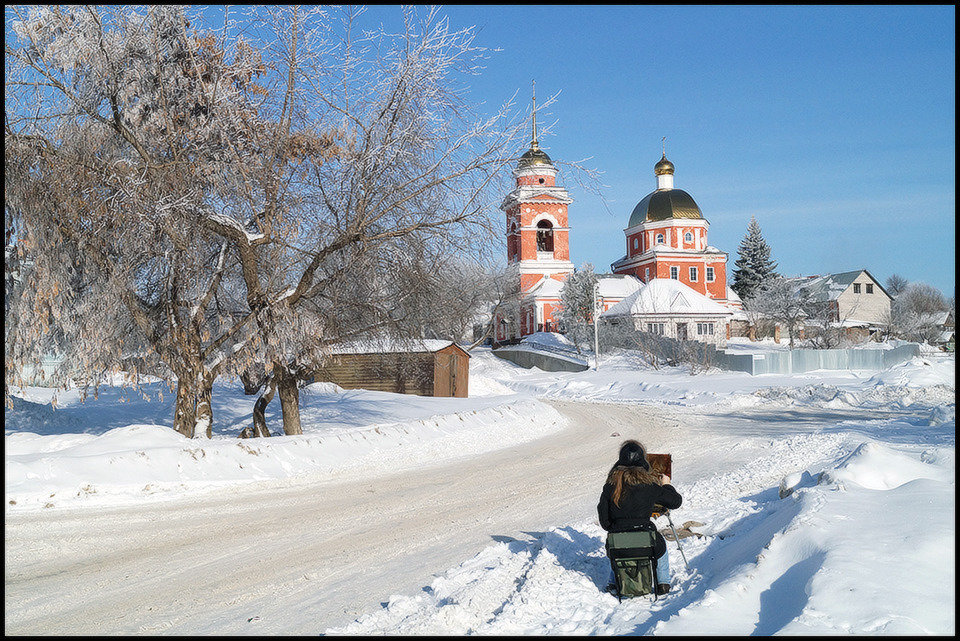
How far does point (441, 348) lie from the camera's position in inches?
1102

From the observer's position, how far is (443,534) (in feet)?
25.0

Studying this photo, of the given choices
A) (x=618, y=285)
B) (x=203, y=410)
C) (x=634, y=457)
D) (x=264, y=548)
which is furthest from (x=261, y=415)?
(x=618, y=285)

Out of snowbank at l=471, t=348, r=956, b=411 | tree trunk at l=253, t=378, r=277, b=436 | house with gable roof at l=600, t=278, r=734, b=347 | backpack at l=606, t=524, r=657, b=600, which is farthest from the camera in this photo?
house with gable roof at l=600, t=278, r=734, b=347

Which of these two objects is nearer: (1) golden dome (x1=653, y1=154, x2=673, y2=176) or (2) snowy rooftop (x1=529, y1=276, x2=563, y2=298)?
(2) snowy rooftop (x1=529, y1=276, x2=563, y2=298)

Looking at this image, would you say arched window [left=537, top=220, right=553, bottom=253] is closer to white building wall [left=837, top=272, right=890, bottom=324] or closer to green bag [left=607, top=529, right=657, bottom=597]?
white building wall [left=837, top=272, right=890, bottom=324]

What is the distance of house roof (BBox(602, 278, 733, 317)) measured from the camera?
5541 centimetres

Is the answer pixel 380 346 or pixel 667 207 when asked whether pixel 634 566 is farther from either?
pixel 667 207

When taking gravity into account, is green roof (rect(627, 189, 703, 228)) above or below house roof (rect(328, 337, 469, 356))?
above

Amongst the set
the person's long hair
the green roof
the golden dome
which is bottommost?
the person's long hair

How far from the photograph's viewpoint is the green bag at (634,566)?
5.43m

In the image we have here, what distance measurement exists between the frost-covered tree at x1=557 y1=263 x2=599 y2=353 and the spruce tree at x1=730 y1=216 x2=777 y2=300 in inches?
1115

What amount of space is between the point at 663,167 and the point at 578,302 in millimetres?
26151

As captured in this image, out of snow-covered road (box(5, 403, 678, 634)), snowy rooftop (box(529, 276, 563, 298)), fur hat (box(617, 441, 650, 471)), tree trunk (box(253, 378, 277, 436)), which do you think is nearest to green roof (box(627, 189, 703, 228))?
snowy rooftop (box(529, 276, 563, 298))

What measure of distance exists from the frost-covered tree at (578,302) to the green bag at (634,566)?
49706 millimetres
